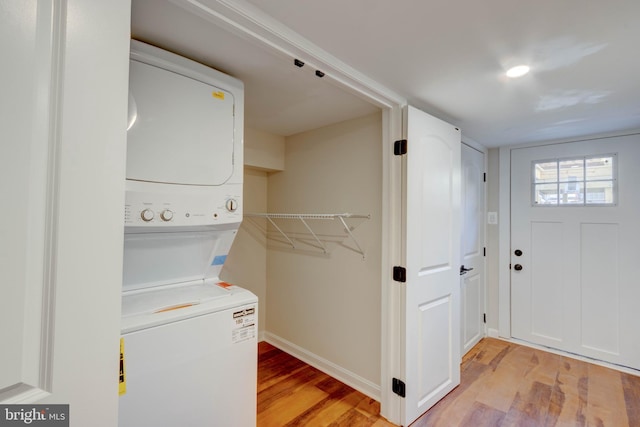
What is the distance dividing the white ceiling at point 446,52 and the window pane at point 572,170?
62 centimetres

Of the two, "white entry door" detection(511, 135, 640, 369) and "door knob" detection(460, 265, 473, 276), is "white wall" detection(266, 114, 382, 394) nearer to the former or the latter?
"door knob" detection(460, 265, 473, 276)

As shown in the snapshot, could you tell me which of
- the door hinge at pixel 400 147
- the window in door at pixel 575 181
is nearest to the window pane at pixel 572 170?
the window in door at pixel 575 181

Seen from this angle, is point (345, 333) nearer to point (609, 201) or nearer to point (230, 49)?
point (230, 49)

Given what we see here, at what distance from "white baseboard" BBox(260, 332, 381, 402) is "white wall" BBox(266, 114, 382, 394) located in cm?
3

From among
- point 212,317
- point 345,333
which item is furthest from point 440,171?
point 212,317

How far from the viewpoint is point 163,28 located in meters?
1.14

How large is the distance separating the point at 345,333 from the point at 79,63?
219 centimetres

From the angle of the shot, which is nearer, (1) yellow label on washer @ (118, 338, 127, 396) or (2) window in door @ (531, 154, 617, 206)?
(1) yellow label on washer @ (118, 338, 127, 396)

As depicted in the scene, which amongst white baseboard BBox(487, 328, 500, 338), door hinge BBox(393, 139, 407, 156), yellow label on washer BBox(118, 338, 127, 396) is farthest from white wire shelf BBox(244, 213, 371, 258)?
white baseboard BBox(487, 328, 500, 338)

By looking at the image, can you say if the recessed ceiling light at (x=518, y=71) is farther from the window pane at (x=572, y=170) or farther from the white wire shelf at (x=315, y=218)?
the window pane at (x=572, y=170)

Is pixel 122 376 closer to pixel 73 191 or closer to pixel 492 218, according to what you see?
pixel 73 191

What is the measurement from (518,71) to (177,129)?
5.42 feet
